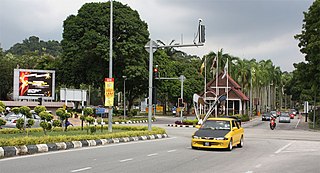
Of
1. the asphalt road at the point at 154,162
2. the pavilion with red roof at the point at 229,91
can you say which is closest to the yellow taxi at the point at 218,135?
the asphalt road at the point at 154,162

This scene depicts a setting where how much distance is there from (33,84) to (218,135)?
40.9 meters

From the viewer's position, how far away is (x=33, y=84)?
179 feet

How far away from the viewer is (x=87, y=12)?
54500 millimetres

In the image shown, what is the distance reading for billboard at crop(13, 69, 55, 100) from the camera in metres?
53.8

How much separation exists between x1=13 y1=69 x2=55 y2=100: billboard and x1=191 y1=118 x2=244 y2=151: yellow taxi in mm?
38533

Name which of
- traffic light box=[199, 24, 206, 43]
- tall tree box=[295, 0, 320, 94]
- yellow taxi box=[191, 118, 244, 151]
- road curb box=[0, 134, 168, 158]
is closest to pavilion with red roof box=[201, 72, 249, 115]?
tall tree box=[295, 0, 320, 94]

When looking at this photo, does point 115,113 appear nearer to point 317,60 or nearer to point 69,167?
point 317,60

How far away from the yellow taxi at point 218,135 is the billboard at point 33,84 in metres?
38.5

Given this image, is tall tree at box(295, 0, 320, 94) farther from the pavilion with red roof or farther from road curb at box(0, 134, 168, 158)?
the pavilion with red roof

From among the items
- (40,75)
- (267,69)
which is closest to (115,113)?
(40,75)

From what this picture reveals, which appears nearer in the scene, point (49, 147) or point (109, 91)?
point (49, 147)

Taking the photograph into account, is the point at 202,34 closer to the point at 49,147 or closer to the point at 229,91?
the point at 49,147

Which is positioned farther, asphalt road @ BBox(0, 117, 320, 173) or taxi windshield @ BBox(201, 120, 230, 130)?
taxi windshield @ BBox(201, 120, 230, 130)

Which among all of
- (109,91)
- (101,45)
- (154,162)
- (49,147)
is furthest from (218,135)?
(101,45)
